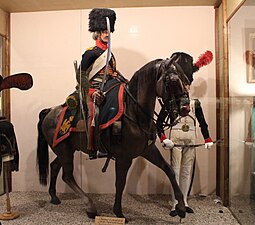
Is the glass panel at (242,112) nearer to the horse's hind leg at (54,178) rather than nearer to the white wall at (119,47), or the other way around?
the white wall at (119,47)

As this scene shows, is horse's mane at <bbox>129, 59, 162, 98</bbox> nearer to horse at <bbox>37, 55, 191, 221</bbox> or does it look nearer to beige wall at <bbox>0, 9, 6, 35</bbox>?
horse at <bbox>37, 55, 191, 221</bbox>

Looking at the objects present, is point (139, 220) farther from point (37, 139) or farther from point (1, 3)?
point (1, 3)

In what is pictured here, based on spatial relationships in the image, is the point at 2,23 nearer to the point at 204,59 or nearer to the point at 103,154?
the point at 103,154

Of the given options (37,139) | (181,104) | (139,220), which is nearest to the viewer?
(181,104)

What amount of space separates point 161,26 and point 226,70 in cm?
48

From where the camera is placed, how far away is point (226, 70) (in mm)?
2207

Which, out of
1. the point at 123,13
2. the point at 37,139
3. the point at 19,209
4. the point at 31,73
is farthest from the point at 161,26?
the point at 19,209

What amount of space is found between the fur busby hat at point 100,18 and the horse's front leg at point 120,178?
0.77m

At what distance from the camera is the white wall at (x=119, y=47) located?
216 cm

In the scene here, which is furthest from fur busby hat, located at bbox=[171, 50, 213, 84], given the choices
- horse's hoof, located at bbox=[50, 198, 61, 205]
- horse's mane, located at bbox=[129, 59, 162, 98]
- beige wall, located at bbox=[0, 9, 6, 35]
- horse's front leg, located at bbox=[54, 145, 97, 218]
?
horse's hoof, located at bbox=[50, 198, 61, 205]

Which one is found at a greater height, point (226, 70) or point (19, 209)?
point (226, 70)

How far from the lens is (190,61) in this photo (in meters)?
1.99

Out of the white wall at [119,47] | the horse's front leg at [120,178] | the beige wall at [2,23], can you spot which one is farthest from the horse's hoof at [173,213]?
the beige wall at [2,23]

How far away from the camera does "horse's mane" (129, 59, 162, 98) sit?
189 centimetres
